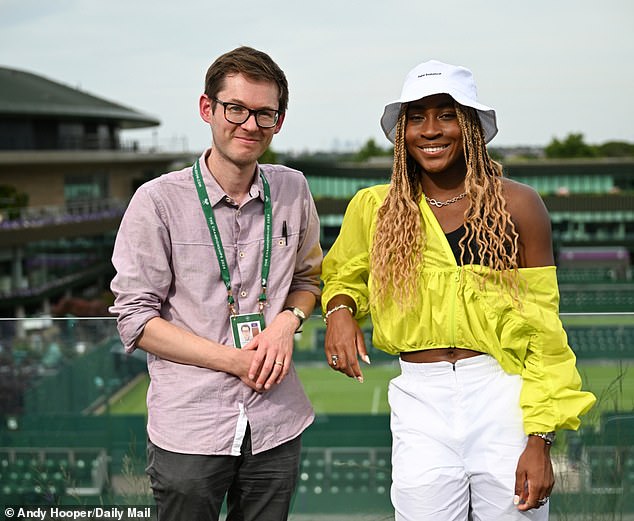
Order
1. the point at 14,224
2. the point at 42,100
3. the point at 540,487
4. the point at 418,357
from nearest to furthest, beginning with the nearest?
the point at 540,487 → the point at 418,357 → the point at 14,224 → the point at 42,100

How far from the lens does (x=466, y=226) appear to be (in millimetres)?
2275

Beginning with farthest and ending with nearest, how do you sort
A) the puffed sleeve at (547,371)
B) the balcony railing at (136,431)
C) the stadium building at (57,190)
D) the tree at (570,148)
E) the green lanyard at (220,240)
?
the tree at (570,148) → the stadium building at (57,190) → the balcony railing at (136,431) → the green lanyard at (220,240) → the puffed sleeve at (547,371)

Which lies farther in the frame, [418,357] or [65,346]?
[65,346]

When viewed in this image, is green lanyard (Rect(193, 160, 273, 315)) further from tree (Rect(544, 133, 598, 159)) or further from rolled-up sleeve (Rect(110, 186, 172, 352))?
tree (Rect(544, 133, 598, 159))

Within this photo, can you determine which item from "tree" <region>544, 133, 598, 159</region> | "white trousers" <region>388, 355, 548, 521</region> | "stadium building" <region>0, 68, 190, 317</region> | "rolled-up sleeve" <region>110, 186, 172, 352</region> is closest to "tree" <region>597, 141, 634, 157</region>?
"tree" <region>544, 133, 598, 159</region>

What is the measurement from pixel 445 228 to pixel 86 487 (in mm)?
2228

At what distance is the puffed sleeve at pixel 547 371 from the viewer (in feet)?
7.14

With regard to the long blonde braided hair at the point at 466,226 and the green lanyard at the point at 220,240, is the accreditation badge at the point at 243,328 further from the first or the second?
the long blonde braided hair at the point at 466,226

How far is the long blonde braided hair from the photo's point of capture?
7.30ft

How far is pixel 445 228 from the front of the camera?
232 centimetres

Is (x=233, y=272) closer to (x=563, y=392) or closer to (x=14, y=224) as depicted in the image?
(x=563, y=392)

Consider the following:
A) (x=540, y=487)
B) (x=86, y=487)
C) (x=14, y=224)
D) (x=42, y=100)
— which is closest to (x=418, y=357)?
(x=540, y=487)

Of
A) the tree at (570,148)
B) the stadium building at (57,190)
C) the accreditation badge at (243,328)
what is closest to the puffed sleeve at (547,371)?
the accreditation badge at (243,328)

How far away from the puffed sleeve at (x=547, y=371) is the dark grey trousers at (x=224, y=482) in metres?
0.68
